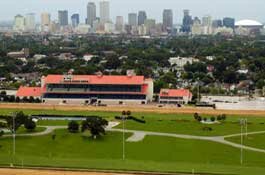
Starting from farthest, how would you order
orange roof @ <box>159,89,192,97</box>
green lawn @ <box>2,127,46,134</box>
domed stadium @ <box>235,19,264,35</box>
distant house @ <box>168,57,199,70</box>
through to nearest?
domed stadium @ <box>235,19,264,35</box> < distant house @ <box>168,57,199,70</box> < orange roof @ <box>159,89,192,97</box> < green lawn @ <box>2,127,46,134</box>

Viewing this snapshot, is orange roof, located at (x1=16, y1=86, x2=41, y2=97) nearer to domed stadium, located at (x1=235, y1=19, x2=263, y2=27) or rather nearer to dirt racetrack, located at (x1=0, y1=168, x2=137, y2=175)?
dirt racetrack, located at (x1=0, y1=168, x2=137, y2=175)

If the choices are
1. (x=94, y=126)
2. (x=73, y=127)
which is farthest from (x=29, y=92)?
(x=94, y=126)

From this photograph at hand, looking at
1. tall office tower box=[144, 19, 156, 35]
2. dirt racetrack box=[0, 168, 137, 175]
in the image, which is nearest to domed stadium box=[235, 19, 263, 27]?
tall office tower box=[144, 19, 156, 35]

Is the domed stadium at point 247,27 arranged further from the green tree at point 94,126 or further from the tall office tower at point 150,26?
the green tree at point 94,126

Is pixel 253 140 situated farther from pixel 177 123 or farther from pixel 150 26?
pixel 150 26

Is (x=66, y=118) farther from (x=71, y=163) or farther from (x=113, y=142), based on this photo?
(x=71, y=163)

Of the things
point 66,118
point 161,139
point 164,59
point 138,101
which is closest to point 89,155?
point 161,139

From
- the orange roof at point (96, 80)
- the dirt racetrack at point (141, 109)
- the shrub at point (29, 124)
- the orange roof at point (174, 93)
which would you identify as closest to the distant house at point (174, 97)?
the orange roof at point (174, 93)
